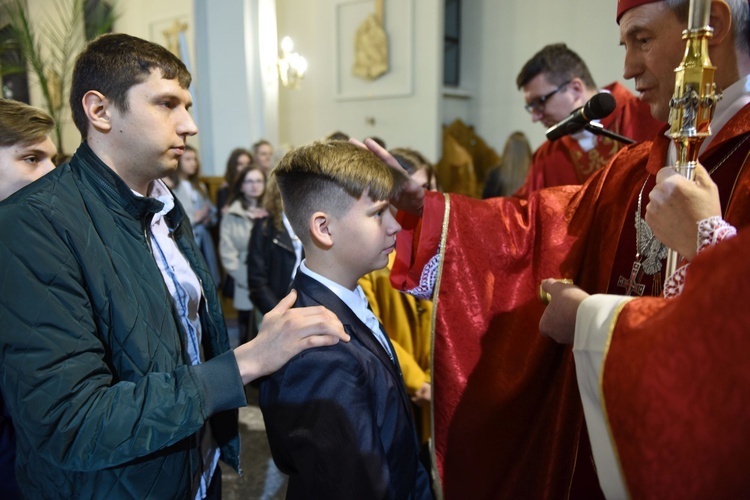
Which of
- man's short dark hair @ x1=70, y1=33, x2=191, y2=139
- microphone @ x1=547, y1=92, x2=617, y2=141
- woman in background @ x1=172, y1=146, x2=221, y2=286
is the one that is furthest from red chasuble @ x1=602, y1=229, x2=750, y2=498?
woman in background @ x1=172, y1=146, x2=221, y2=286

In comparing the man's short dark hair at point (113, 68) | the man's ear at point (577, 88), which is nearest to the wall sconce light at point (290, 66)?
the man's ear at point (577, 88)

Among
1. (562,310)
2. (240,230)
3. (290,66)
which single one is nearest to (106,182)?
(562,310)

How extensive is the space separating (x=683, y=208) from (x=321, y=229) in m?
0.83

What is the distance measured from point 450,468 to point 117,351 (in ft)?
3.43

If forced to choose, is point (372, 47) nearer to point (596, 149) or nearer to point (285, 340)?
point (596, 149)

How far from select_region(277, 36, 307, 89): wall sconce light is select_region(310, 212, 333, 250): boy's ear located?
6.69 meters

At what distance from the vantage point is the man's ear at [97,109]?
1295 millimetres

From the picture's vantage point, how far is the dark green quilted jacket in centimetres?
101

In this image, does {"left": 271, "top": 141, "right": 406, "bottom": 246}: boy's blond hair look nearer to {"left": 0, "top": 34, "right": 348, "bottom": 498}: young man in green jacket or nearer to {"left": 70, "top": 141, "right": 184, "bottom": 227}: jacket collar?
{"left": 0, "top": 34, "right": 348, "bottom": 498}: young man in green jacket

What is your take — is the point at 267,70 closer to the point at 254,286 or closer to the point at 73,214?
the point at 254,286

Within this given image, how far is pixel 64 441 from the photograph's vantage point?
1.00 metres

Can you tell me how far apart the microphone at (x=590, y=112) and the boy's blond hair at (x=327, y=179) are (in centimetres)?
71

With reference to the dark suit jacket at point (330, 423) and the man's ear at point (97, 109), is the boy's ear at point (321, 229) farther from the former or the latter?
the man's ear at point (97, 109)

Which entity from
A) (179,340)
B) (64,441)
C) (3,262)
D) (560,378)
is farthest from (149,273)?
(560,378)
